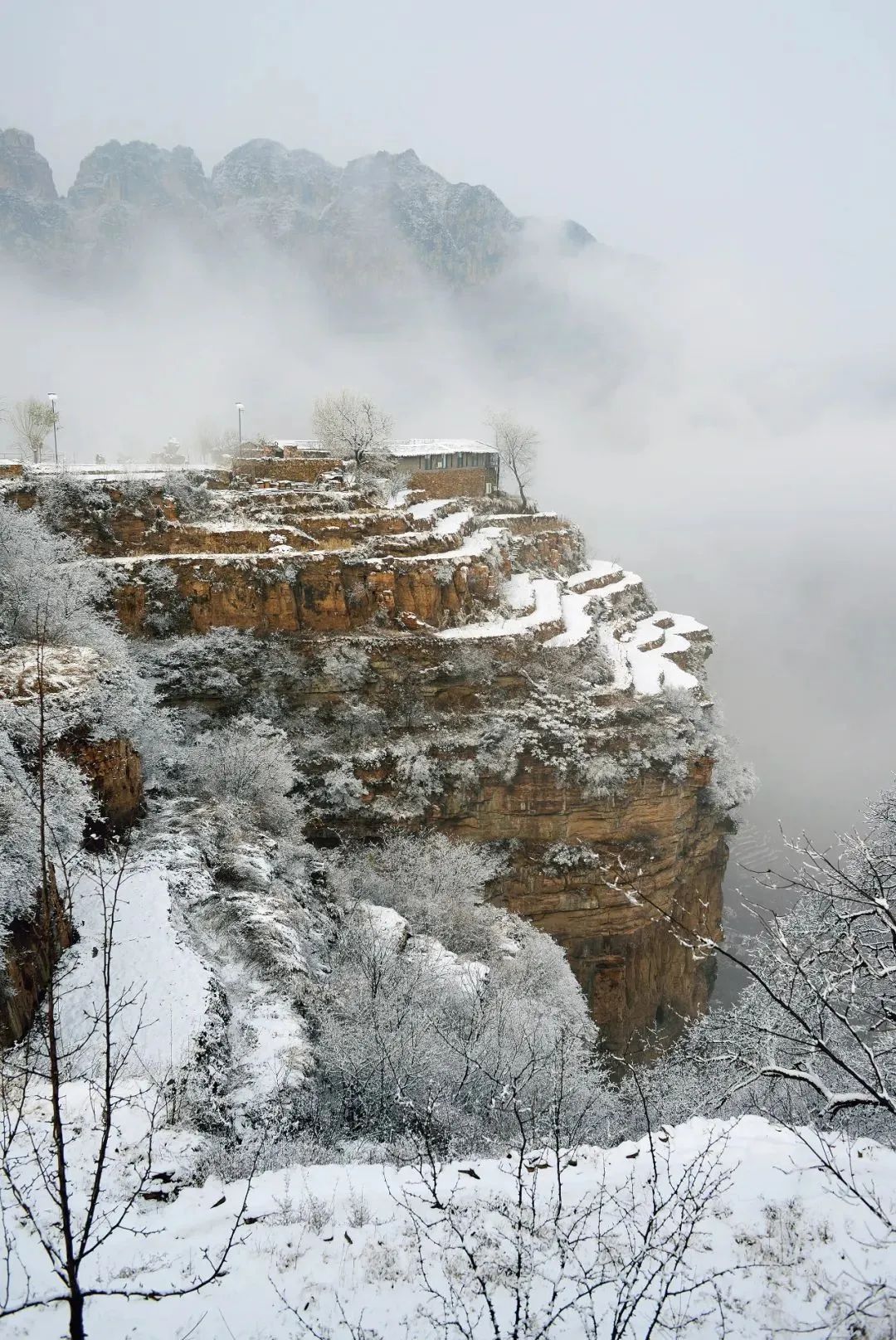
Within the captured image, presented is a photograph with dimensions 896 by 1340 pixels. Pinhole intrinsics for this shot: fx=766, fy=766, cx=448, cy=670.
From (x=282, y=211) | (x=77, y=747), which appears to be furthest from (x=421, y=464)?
(x=282, y=211)

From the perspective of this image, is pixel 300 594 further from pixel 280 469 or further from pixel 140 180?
pixel 140 180

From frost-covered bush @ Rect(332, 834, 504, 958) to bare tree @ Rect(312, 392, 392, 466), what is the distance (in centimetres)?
2055

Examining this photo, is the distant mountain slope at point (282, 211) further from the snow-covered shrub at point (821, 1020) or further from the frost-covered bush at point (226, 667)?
the snow-covered shrub at point (821, 1020)

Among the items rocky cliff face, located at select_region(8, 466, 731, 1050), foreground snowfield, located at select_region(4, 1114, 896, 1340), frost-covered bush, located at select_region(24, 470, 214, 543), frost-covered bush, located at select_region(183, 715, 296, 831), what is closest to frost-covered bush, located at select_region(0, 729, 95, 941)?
foreground snowfield, located at select_region(4, 1114, 896, 1340)

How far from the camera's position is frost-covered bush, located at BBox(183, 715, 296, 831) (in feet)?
70.8

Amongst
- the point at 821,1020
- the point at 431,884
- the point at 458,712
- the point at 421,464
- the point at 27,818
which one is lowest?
the point at 431,884

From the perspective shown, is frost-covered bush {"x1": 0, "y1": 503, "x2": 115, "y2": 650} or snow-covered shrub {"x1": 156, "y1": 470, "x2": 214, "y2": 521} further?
snow-covered shrub {"x1": 156, "y1": 470, "x2": 214, "y2": 521}

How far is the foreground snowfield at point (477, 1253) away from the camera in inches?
206

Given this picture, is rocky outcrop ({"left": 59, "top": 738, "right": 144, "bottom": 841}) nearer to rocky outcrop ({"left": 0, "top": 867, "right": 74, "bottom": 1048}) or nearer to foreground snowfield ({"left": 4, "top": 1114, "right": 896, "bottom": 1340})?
rocky outcrop ({"left": 0, "top": 867, "right": 74, "bottom": 1048})

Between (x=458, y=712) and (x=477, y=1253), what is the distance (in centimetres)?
2200

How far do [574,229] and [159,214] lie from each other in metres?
88.7

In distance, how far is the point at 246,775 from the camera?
22.7 meters

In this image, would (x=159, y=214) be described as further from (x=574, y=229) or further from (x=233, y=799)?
(x=233, y=799)

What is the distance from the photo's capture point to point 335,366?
12712cm
